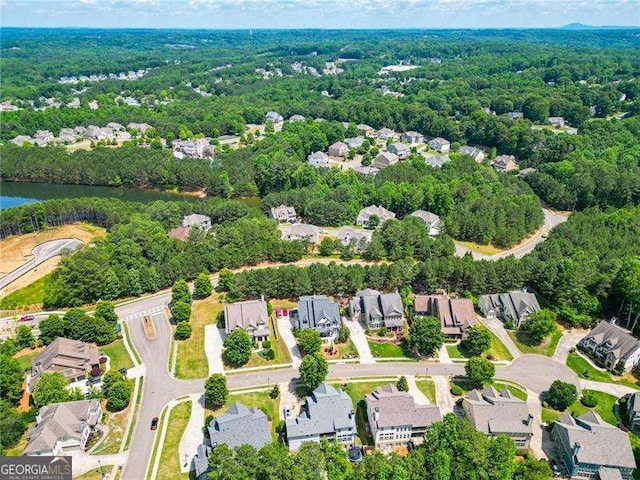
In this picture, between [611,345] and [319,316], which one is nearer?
[611,345]

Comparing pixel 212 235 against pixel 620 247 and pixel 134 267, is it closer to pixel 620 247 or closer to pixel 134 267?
pixel 134 267

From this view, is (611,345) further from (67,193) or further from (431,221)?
(67,193)

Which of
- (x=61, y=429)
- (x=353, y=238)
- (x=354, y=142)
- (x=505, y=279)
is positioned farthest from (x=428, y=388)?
(x=354, y=142)

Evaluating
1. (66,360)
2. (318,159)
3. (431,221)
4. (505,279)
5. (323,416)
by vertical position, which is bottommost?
(318,159)

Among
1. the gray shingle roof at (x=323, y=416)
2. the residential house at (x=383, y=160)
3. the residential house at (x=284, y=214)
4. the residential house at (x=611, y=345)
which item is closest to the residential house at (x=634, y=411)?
the residential house at (x=611, y=345)

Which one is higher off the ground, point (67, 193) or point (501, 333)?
point (501, 333)

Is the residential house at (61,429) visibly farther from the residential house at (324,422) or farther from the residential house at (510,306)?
the residential house at (510,306)

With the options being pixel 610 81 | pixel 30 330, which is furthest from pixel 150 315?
pixel 610 81

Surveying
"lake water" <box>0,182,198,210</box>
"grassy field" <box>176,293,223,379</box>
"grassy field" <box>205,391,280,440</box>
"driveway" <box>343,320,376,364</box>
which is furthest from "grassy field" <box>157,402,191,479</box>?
"lake water" <box>0,182,198,210</box>
